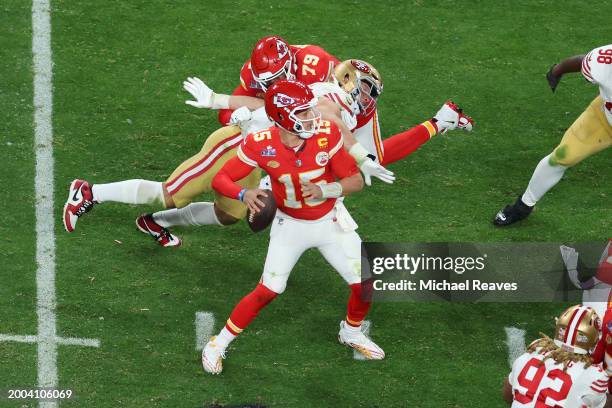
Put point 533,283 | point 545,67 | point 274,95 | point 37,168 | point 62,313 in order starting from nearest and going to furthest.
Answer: point 274,95 → point 62,313 → point 533,283 → point 37,168 → point 545,67

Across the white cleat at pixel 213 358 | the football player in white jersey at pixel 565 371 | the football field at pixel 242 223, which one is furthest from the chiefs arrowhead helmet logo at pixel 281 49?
the football player in white jersey at pixel 565 371

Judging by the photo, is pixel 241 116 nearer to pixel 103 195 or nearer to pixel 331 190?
pixel 331 190

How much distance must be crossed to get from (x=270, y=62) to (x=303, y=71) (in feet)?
1.60

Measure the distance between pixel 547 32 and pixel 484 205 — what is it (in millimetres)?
2731

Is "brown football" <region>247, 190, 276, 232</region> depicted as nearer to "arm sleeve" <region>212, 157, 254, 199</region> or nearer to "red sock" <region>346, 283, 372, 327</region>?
"arm sleeve" <region>212, 157, 254, 199</region>

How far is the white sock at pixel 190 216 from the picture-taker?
9.27m

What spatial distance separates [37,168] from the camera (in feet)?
33.1

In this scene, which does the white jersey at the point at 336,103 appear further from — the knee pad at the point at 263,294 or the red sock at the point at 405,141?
the knee pad at the point at 263,294

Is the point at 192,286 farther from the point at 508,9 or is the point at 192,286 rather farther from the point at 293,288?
the point at 508,9

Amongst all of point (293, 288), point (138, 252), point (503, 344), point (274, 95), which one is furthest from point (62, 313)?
point (503, 344)

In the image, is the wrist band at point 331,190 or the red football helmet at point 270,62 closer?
the wrist band at point 331,190

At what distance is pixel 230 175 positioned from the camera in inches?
320

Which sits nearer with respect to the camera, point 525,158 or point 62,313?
point 62,313

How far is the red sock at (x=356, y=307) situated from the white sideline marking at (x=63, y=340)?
1.72 meters
